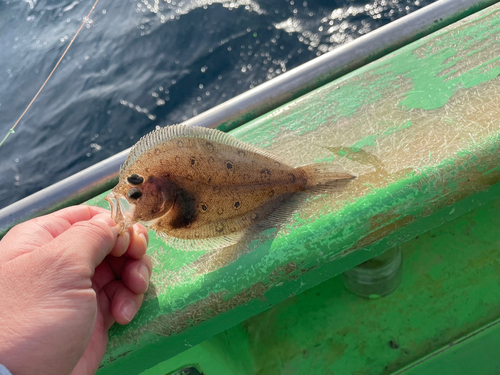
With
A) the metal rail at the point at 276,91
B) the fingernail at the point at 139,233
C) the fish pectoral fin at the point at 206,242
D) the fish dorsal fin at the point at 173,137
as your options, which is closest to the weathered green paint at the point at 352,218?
the fish pectoral fin at the point at 206,242

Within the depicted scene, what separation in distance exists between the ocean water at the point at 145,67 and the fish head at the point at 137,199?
471cm

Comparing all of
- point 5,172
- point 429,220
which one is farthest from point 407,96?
point 5,172

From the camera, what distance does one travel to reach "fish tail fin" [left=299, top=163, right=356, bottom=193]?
6.68ft

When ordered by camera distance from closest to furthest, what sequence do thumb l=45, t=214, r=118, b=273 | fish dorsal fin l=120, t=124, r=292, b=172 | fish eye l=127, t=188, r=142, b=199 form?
thumb l=45, t=214, r=118, b=273
fish eye l=127, t=188, r=142, b=199
fish dorsal fin l=120, t=124, r=292, b=172

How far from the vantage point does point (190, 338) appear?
1984mm

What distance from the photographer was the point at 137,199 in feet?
5.55

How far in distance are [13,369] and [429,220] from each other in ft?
6.55

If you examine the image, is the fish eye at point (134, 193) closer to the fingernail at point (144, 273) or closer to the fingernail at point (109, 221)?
the fingernail at point (109, 221)

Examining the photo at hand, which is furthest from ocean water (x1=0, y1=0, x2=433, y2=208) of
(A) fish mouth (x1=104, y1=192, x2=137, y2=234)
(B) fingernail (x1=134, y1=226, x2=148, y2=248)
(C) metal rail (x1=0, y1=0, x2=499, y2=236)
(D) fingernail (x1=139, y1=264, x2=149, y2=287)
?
(A) fish mouth (x1=104, y1=192, x2=137, y2=234)

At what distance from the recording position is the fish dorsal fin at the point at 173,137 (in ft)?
5.84

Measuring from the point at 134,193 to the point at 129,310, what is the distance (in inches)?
25.3

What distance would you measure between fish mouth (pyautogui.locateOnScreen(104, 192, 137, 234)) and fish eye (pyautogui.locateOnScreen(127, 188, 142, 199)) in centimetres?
3

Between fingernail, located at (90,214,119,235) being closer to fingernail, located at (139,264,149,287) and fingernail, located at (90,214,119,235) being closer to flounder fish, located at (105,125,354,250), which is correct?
flounder fish, located at (105,125,354,250)

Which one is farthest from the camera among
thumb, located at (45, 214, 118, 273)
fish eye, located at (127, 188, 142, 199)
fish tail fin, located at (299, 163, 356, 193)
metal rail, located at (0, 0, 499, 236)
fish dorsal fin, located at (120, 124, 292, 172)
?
metal rail, located at (0, 0, 499, 236)
